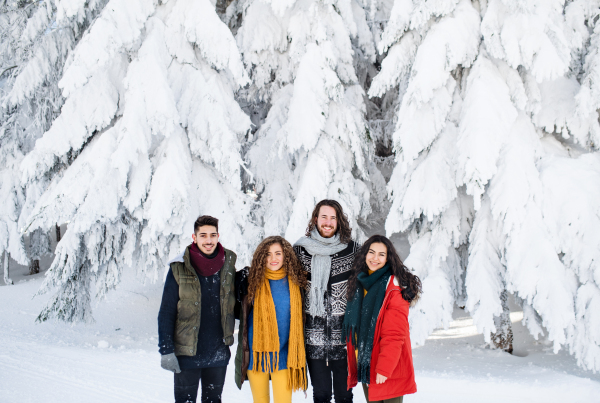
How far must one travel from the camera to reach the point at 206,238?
359 centimetres

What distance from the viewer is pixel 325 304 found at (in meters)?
3.59

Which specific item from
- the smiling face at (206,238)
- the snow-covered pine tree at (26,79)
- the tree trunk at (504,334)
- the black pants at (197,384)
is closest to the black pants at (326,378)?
the black pants at (197,384)

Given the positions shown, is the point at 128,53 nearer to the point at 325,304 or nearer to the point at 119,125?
the point at 119,125

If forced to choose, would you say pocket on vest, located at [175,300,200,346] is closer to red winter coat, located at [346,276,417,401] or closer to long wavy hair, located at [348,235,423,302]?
long wavy hair, located at [348,235,423,302]

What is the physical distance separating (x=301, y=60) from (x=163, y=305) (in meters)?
5.88

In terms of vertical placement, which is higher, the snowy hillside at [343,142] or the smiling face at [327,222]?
the snowy hillside at [343,142]

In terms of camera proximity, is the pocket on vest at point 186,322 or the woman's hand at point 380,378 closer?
the woman's hand at point 380,378

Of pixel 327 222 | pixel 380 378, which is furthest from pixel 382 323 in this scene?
pixel 327 222

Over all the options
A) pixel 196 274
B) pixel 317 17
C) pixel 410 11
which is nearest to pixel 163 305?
pixel 196 274

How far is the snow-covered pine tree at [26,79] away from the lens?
8.98 m

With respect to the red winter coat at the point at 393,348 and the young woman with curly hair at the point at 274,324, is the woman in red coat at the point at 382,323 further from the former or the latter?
the young woman with curly hair at the point at 274,324

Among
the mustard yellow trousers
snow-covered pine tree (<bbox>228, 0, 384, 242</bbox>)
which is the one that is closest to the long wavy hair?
the mustard yellow trousers

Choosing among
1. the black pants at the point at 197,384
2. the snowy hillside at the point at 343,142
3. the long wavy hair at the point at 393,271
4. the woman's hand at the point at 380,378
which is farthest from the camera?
the snowy hillside at the point at 343,142

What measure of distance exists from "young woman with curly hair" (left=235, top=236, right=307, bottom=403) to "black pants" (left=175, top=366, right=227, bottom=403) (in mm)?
232
